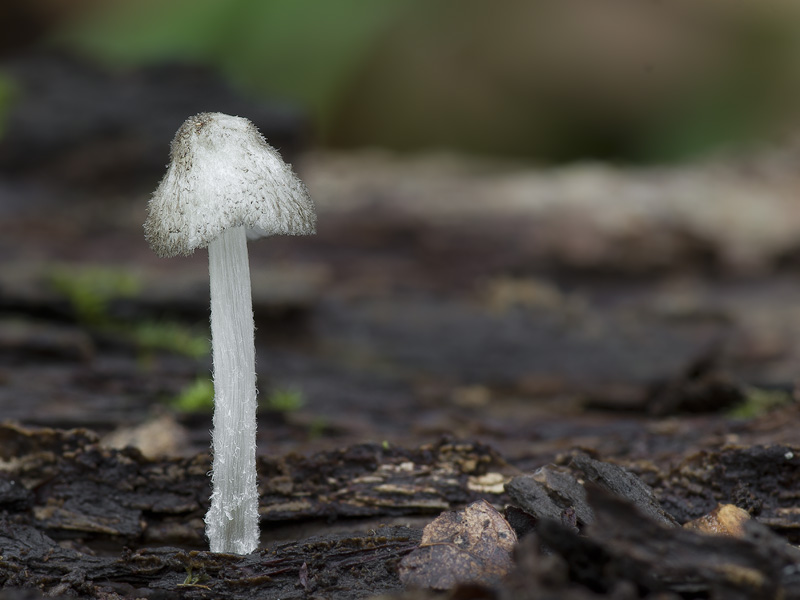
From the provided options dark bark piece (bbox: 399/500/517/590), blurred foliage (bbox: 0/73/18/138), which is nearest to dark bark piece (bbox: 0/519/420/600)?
dark bark piece (bbox: 399/500/517/590)

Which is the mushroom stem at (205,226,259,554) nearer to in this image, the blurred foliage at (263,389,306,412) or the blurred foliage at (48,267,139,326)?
the blurred foliage at (263,389,306,412)

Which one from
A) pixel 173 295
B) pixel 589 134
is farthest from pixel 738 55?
pixel 173 295


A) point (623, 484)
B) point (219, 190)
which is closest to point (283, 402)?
point (219, 190)

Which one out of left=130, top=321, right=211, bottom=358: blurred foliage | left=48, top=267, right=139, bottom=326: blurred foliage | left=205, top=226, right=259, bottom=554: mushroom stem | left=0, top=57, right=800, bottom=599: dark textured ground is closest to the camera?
left=0, top=57, right=800, bottom=599: dark textured ground

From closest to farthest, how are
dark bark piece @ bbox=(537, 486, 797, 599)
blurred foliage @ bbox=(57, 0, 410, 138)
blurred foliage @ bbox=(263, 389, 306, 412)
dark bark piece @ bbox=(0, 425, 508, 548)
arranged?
dark bark piece @ bbox=(537, 486, 797, 599) < dark bark piece @ bbox=(0, 425, 508, 548) < blurred foliage @ bbox=(263, 389, 306, 412) < blurred foliage @ bbox=(57, 0, 410, 138)

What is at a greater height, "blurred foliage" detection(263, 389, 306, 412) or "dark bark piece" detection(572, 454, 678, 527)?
"blurred foliage" detection(263, 389, 306, 412)

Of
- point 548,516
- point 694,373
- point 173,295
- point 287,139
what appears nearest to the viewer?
point 548,516

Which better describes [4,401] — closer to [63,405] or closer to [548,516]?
[63,405]

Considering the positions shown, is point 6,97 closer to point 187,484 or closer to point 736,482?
point 187,484
